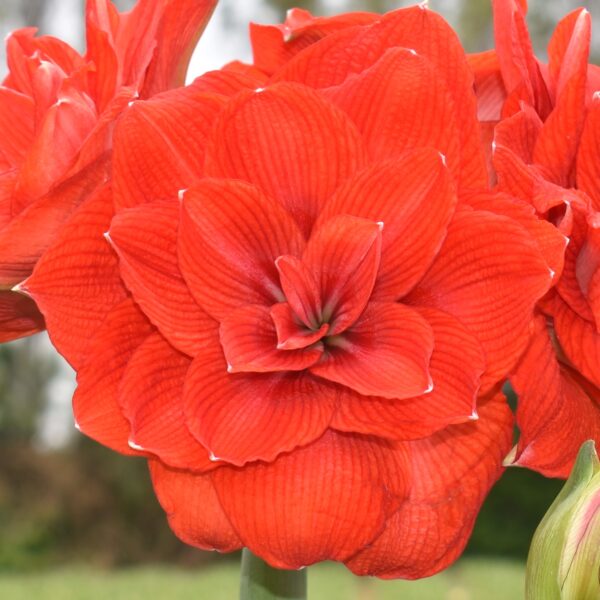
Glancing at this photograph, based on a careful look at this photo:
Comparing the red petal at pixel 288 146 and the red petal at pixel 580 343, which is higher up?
the red petal at pixel 288 146

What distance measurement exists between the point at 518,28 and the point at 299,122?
12 centimetres

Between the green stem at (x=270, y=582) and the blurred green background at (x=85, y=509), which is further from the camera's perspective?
the blurred green background at (x=85, y=509)

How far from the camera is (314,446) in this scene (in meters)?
0.49

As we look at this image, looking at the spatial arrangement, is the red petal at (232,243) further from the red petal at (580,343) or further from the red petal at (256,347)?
the red petal at (580,343)

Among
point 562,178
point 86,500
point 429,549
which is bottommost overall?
point 86,500

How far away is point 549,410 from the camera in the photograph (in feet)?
1.62

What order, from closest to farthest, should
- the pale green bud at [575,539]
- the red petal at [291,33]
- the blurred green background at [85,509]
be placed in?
the pale green bud at [575,539]
the red petal at [291,33]
the blurred green background at [85,509]

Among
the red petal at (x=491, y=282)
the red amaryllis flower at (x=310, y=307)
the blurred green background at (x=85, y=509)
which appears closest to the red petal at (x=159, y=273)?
the red amaryllis flower at (x=310, y=307)

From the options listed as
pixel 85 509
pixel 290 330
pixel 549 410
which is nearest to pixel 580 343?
pixel 549 410

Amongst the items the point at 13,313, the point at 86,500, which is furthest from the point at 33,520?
the point at 13,313

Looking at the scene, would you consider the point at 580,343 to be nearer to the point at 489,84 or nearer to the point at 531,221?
the point at 531,221

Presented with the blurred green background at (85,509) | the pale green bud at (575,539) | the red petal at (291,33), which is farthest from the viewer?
the blurred green background at (85,509)

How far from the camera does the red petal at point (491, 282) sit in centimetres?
47

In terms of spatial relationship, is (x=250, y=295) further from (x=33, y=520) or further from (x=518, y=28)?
(x=33, y=520)
